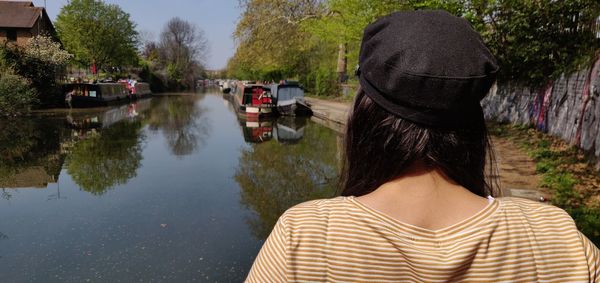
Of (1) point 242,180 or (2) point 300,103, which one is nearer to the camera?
(1) point 242,180

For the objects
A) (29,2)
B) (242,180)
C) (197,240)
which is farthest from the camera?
(29,2)

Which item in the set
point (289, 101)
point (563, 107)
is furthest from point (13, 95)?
point (563, 107)

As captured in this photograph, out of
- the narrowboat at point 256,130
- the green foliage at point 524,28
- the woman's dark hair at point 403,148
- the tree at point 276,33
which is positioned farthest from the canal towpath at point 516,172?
the tree at point 276,33

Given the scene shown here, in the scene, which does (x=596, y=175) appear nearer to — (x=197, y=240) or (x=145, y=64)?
(x=197, y=240)

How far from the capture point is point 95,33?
43500mm

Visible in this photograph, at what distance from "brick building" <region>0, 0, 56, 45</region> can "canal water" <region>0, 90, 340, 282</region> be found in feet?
70.4

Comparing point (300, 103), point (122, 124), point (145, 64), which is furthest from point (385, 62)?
point (145, 64)

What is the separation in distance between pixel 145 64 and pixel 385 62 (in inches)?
2435

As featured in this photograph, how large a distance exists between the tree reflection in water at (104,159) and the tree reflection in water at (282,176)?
2580 millimetres

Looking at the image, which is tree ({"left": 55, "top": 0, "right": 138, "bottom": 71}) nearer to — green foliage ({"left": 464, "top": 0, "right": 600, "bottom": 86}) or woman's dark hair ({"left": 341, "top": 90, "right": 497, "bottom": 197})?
green foliage ({"left": 464, "top": 0, "right": 600, "bottom": 86})

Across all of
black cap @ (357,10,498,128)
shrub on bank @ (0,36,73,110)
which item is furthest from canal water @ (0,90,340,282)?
shrub on bank @ (0,36,73,110)

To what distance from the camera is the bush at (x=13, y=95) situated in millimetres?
18578

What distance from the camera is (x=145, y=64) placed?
2301 inches

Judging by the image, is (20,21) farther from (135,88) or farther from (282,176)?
(282,176)
